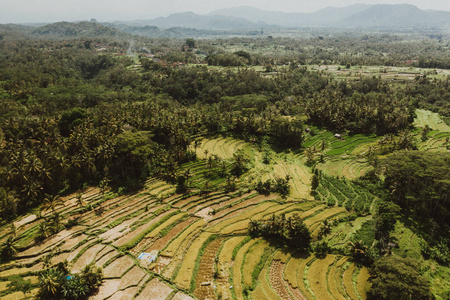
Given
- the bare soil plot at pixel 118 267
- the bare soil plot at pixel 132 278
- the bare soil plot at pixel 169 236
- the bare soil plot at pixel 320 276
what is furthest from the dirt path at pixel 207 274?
the bare soil plot at pixel 320 276

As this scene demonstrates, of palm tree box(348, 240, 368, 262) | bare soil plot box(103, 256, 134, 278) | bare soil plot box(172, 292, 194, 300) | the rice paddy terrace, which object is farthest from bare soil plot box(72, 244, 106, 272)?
palm tree box(348, 240, 368, 262)

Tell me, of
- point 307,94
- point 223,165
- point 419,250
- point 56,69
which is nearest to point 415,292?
point 419,250

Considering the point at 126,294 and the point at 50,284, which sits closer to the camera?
the point at 50,284

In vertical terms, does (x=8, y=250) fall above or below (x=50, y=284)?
below

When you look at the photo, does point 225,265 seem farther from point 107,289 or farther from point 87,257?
point 87,257

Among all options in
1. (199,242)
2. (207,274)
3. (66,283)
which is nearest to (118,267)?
(66,283)
